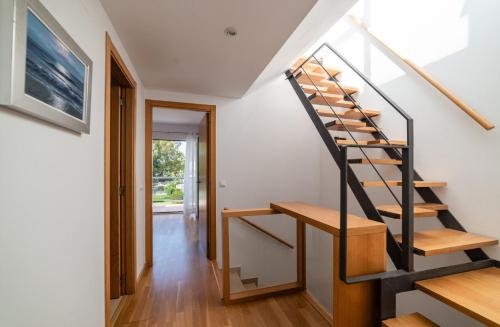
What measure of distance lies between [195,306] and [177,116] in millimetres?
4019

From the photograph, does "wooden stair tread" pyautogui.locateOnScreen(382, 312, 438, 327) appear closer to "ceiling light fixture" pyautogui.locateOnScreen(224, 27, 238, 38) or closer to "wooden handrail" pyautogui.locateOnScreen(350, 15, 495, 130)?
"wooden handrail" pyautogui.locateOnScreen(350, 15, 495, 130)

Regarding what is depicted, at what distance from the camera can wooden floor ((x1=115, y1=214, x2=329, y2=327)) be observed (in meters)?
1.84

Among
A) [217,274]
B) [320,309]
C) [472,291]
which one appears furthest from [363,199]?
[217,274]

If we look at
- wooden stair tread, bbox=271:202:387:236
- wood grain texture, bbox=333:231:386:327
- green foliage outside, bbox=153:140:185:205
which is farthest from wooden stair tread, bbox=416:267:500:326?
green foliage outside, bbox=153:140:185:205

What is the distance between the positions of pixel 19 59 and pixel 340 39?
364cm

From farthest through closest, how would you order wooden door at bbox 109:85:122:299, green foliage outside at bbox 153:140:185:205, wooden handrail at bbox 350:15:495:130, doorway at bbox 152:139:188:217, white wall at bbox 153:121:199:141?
green foliage outside at bbox 153:140:185:205 < doorway at bbox 152:139:188:217 < white wall at bbox 153:121:199:141 < wooden door at bbox 109:85:122:299 < wooden handrail at bbox 350:15:495:130

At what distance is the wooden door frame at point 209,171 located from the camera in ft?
9.18

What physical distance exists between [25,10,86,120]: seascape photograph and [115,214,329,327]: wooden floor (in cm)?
173

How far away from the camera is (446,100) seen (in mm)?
1984

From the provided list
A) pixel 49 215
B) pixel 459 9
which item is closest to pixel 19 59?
pixel 49 215

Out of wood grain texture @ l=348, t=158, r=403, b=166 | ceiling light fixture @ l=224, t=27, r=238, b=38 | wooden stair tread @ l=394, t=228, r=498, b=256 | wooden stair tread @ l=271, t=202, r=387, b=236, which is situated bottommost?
wooden stair tread @ l=394, t=228, r=498, b=256

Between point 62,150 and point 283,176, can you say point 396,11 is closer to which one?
point 283,176

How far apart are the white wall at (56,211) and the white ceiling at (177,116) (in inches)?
125

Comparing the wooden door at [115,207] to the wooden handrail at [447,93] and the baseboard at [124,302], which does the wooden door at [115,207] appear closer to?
the baseboard at [124,302]
